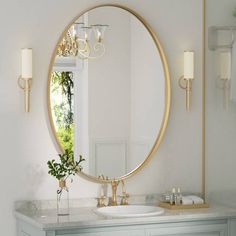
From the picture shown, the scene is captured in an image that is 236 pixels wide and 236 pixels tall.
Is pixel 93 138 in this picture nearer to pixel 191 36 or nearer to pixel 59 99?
pixel 59 99

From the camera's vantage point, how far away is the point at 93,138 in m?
4.25

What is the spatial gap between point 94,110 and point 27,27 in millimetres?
625

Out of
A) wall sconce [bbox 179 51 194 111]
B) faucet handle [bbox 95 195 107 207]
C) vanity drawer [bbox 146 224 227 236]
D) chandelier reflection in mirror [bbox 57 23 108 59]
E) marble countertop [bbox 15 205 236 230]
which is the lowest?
vanity drawer [bbox 146 224 227 236]

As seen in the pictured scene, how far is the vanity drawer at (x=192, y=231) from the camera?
157 inches

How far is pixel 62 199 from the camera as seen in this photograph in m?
4.19

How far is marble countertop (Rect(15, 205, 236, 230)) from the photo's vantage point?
3734 mm

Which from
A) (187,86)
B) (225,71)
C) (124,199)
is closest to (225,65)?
(225,71)

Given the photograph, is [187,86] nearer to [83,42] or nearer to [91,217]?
[83,42]

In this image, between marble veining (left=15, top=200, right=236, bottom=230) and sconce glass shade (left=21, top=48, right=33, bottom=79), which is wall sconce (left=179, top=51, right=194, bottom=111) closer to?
marble veining (left=15, top=200, right=236, bottom=230)

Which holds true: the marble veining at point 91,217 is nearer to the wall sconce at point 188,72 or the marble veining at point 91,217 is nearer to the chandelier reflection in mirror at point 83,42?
the wall sconce at point 188,72

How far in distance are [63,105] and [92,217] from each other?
695mm

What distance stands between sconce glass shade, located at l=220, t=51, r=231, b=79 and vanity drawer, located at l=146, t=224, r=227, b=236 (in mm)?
931

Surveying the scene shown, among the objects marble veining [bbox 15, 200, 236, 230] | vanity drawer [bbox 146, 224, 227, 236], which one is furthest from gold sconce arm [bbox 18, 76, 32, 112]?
vanity drawer [bbox 146, 224, 227, 236]

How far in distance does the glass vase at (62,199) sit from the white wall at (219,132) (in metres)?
0.95
